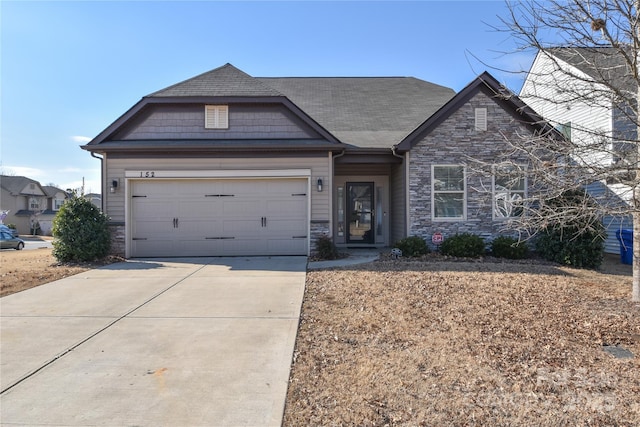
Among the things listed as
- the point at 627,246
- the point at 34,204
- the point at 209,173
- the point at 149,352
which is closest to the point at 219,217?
the point at 209,173

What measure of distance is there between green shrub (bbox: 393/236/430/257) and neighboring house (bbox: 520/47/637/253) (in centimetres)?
399

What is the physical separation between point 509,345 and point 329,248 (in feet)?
19.7

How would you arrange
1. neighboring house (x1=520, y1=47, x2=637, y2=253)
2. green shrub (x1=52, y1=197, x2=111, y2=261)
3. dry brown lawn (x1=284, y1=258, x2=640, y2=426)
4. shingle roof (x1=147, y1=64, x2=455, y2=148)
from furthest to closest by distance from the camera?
shingle roof (x1=147, y1=64, x2=455, y2=148) < green shrub (x1=52, y1=197, x2=111, y2=261) < neighboring house (x1=520, y1=47, x2=637, y2=253) < dry brown lawn (x1=284, y1=258, x2=640, y2=426)

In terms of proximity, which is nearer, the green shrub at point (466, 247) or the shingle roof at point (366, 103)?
the green shrub at point (466, 247)

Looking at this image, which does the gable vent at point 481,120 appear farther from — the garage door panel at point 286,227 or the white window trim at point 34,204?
the white window trim at point 34,204

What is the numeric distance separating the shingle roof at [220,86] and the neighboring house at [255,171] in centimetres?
6

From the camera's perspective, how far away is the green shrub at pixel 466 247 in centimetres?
985

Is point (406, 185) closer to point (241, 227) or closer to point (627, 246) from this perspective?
point (241, 227)

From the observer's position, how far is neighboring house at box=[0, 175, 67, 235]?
1726 inches

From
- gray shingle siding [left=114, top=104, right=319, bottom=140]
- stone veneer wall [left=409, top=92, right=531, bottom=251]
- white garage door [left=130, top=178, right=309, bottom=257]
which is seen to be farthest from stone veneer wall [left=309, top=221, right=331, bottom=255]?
gray shingle siding [left=114, top=104, right=319, bottom=140]

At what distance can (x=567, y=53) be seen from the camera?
5.01 m

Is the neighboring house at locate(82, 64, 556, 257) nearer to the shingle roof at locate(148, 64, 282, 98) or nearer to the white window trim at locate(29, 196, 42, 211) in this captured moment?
the shingle roof at locate(148, 64, 282, 98)

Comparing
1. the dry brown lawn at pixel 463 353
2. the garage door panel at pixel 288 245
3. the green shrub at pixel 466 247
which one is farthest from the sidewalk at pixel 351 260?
the green shrub at pixel 466 247

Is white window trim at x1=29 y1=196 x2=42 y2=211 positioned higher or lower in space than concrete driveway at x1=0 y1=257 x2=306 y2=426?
higher
